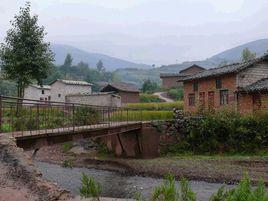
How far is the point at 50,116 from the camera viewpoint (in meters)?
18.8

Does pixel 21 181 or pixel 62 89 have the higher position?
pixel 62 89

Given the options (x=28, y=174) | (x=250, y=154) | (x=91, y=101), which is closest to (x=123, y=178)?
(x=250, y=154)

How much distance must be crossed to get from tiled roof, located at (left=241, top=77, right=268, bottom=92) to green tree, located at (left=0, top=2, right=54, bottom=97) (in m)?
14.8

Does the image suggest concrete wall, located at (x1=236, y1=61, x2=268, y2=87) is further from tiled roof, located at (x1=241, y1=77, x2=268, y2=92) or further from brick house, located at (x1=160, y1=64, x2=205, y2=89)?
brick house, located at (x1=160, y1=64, x2=205, y2=89)

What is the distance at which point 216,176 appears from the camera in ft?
67.3

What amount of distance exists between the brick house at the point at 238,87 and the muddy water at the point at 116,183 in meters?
10.4

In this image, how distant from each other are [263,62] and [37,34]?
1755 centimetres

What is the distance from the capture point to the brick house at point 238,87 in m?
31.0

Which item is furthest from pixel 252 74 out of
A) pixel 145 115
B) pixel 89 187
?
pixel 89 187

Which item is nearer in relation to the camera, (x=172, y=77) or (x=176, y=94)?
(x=176, y=94)

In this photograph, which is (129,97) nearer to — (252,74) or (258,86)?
(252,74)

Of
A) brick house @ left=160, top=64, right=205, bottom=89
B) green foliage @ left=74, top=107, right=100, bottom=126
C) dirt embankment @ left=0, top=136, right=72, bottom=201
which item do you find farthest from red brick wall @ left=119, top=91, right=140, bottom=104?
dirt embankment @ left=0, top=136, right=72, bottom=201

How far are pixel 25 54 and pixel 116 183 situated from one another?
1569 centimetres

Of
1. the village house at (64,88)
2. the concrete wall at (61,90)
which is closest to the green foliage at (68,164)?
the village house at (64,88)
